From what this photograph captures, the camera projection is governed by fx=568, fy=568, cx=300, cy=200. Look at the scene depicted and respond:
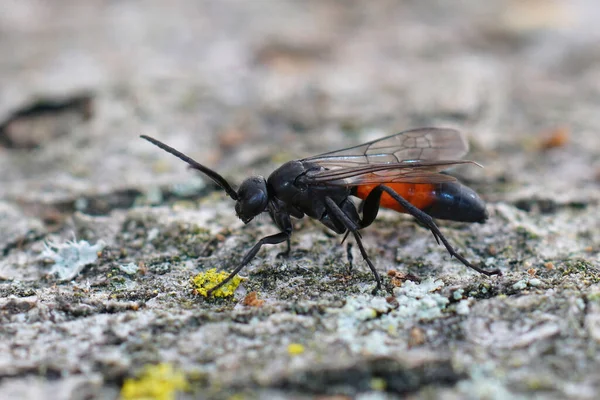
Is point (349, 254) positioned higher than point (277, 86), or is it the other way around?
point (277, 86)

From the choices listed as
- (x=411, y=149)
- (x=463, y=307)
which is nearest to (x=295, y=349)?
(x=463, y=307)

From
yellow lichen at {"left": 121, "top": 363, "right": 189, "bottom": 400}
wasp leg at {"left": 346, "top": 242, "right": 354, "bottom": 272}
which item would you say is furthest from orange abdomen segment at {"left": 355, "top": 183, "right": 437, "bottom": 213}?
yellow lichen at {"left": 121, "top": 363, "right": 189, "bottom": 400}

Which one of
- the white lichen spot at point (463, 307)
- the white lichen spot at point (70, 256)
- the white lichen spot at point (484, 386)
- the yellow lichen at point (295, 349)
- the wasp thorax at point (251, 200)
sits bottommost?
the white lichen spot at point (484, 386)

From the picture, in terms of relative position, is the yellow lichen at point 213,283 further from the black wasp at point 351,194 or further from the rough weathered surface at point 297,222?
the black wasp at point 351,194

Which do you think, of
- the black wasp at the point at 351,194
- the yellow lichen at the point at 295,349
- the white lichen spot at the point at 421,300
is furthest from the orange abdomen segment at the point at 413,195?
the yellow lichen at the point at 295,349

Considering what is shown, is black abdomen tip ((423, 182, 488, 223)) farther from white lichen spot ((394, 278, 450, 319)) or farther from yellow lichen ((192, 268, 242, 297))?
yellow lichen ((192, 268, 242, 297))

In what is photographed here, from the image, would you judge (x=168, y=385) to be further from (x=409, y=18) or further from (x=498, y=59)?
(x=409, y=18)

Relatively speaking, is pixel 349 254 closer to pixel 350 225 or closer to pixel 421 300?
pixel 350 225
